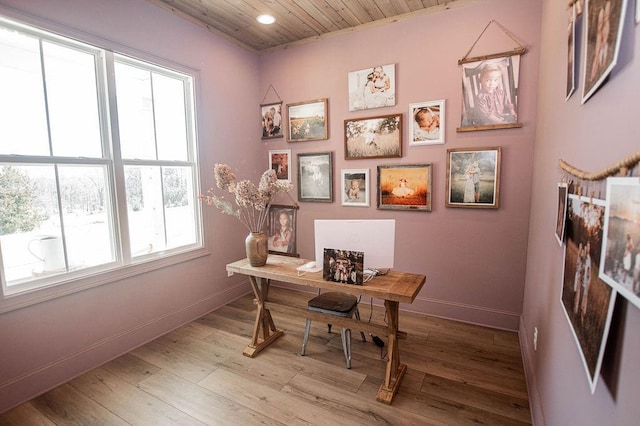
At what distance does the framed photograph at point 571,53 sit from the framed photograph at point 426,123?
1.50 m

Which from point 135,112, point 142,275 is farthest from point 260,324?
point 135,112

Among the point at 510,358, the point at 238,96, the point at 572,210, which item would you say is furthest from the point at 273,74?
the point at 510,358

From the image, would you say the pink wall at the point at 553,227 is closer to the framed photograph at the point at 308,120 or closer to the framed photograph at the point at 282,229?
the framed photograph at the point at 308,120

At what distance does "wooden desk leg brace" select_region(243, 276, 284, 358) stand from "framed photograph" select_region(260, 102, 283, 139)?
2047 millimetres

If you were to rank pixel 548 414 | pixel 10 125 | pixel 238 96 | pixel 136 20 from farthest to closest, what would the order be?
pixel 238 96 → pixel 136 20 → pixel 10 125 → pixel 548 414

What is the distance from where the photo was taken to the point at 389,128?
3.21 meters

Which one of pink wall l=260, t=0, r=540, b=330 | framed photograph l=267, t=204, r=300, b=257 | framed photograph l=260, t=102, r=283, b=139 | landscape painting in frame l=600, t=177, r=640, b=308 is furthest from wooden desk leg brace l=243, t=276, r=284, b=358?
landscape painting in frame l=600, t=177, r=640, b=308

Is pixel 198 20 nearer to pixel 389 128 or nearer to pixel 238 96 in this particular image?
pixel 238 96

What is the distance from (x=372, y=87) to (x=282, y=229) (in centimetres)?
199

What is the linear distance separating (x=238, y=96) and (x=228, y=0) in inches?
42.6

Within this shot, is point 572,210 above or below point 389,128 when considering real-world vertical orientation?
below

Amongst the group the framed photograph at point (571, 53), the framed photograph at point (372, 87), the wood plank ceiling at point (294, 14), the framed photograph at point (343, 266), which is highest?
the wood plank ceiling at point (294, 14)

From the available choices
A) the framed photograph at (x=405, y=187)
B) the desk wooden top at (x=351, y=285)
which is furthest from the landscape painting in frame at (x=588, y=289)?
the framed photograph at (x=405, y=187)

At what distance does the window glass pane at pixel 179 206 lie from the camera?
303cm
